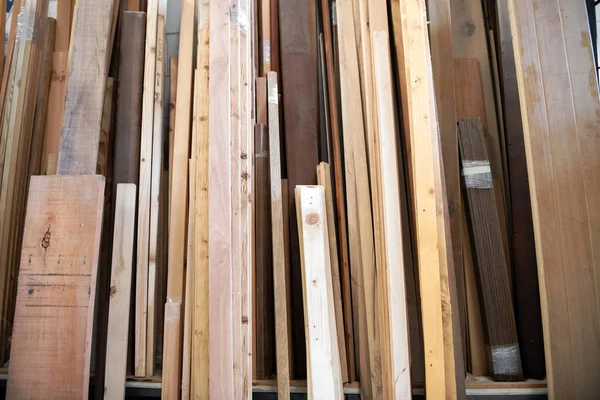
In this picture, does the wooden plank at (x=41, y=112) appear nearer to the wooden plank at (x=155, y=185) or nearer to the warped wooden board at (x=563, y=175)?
the wooden plank at (x=155, y=185)

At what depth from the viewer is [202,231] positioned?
169 cm

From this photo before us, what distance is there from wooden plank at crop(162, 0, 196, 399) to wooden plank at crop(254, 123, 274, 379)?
0.35m

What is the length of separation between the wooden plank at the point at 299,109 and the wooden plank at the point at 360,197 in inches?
4.4

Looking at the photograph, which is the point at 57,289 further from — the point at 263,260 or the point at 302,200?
the point at 302,200

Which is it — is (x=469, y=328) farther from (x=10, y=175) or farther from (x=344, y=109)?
(x=10, y=175)

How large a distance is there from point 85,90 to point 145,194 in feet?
1.76

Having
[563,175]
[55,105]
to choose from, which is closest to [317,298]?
[563,175]

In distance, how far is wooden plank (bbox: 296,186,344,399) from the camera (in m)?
1.63

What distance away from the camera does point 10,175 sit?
2.03 m

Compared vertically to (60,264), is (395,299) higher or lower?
lower

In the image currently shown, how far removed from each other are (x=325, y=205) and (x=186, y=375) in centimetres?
96

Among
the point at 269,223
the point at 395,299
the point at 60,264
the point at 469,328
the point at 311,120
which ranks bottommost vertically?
the point at 469,328

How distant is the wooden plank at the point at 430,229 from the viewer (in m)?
1.48

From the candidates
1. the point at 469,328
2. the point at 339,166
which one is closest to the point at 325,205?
the point at 339,166
